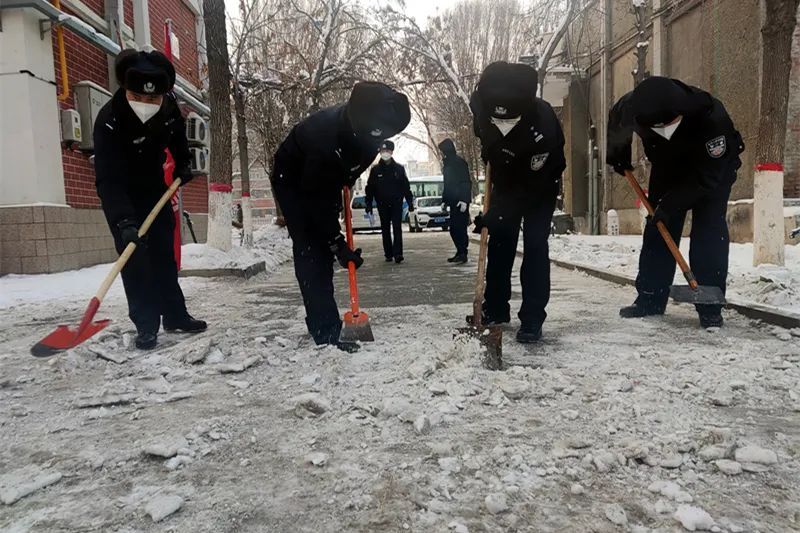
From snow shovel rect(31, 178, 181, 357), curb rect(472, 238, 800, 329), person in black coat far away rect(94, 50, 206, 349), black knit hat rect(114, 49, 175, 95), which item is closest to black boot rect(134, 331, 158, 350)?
person in black coat far away rect(94, 50, 206, 349)

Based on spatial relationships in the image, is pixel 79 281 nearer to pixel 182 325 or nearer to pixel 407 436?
pixel 182 325

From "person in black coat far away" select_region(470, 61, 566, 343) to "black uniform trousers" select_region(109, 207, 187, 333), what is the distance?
7.02 ft

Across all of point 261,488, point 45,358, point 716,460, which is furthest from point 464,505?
point 45,358

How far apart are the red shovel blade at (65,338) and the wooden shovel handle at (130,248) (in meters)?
0.10

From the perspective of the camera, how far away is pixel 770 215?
19.4 feet

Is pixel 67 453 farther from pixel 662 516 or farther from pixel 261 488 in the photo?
pixel 662 516

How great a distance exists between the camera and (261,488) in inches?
75.8

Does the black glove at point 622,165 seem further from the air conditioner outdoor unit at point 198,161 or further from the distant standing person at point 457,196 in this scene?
the distant standing person at point 457,196

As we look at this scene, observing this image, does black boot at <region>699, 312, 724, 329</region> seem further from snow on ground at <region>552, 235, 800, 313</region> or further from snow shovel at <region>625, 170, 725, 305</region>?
snow on ground at <region>552, 235, 800, 313</region>

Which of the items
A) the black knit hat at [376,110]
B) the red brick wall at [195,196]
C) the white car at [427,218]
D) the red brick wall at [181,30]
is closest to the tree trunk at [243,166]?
the red brick wall at [195,196]

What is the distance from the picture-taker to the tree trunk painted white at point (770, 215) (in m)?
5.92

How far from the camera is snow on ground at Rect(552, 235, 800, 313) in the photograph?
4.53 m

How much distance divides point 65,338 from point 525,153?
2843 mm

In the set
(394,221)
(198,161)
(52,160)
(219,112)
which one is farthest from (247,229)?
(198,161)
